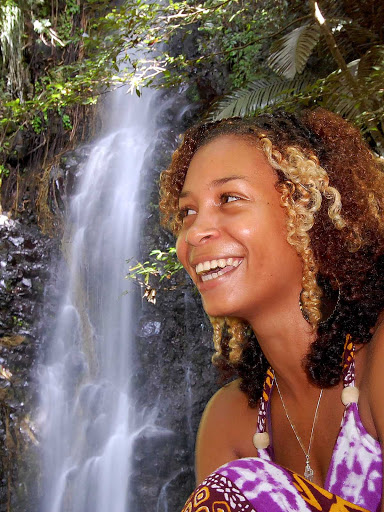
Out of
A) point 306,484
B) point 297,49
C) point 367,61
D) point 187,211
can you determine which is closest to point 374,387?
point 306,484

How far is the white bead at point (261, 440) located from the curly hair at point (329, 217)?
274 mm

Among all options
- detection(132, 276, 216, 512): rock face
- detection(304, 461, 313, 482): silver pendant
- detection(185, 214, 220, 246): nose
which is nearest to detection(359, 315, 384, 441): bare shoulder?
detection(304, 461, 313, 482): silver pendant

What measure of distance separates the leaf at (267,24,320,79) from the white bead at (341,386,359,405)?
3.82 m

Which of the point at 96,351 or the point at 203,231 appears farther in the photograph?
the point at 96,351

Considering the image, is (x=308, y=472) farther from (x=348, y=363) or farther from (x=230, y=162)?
(x=230, y=162)

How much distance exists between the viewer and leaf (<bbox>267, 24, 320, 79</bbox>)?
4844 mm

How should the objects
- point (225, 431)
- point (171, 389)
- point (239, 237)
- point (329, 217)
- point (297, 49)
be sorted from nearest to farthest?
point (239, 237) → point (329, 217) → point (225, 431) → point (297, 49) → point (171, 389)

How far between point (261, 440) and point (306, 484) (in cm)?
52

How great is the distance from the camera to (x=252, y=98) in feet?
18.9

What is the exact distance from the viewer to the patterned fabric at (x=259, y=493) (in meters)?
1.20

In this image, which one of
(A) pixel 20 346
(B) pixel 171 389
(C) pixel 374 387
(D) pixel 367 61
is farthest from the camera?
(A) pixel 20 346

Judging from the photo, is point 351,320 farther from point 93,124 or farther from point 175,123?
point 93,124

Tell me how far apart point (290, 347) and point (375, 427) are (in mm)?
334

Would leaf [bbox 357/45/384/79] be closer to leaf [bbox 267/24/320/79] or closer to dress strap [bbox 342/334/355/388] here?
leaf [bbox 267/24/320/79]
